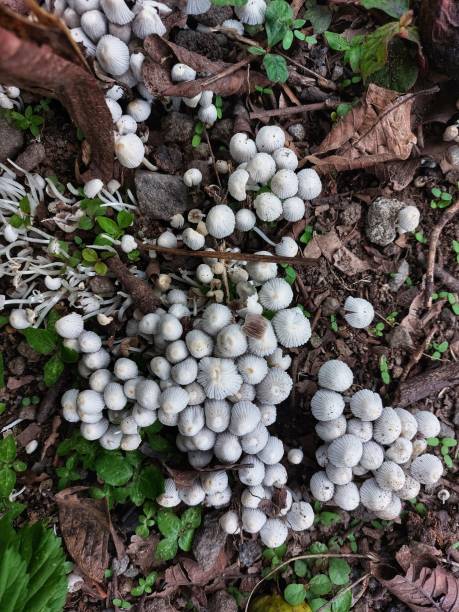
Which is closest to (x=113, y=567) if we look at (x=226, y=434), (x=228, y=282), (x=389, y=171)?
(x=226, y=434)

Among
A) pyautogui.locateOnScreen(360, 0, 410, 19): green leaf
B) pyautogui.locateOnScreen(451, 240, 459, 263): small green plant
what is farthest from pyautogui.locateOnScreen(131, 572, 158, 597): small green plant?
pyautogui.locateOnScreen(360, 0, 410, 19): green leaf

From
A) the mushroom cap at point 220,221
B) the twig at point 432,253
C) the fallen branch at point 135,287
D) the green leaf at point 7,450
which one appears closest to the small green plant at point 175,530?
the green leaf at point 7,450

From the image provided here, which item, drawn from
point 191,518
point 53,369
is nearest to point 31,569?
point 191,518

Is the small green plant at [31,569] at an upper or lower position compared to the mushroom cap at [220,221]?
lower

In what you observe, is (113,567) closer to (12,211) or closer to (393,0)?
(12,211)

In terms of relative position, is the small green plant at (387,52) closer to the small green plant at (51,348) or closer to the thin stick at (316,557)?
the small green plant at (51,348)

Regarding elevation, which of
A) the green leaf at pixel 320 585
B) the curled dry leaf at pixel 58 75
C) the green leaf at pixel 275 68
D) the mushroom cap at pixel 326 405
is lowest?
the green leaf at pixel 320 585

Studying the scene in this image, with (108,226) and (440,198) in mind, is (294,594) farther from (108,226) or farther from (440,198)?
(440,198)

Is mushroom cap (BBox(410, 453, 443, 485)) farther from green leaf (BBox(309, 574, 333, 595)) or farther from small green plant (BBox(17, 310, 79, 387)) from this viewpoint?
small green plant (BBox(17, 310, 79, 387))

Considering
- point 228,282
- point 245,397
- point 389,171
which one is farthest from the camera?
point 389,171
